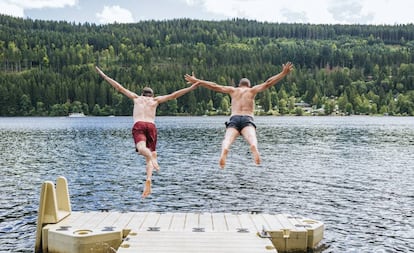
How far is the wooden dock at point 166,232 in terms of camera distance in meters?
17.1

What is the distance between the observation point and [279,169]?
5506 cm

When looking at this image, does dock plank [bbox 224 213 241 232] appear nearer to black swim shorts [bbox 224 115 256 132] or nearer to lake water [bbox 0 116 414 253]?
lake water [bbox 0 116 414 253]

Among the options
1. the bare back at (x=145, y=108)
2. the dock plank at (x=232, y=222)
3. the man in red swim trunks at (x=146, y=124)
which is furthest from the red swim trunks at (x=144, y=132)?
the dock plank at (x=232, y=222)

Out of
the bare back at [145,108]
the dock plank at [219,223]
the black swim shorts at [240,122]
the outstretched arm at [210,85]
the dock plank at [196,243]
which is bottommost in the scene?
the dock plank at [219,223]

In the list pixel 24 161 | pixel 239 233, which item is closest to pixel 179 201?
pixel 239 233

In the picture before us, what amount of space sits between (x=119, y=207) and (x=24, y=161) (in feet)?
106

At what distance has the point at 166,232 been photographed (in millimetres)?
18672

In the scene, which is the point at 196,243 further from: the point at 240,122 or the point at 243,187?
the point at 243,187

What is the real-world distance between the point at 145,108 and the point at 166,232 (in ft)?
14.9

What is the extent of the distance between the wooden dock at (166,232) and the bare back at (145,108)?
13.5 ft

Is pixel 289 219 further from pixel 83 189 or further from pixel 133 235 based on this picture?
pixel 83 189

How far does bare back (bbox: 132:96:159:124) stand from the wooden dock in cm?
412

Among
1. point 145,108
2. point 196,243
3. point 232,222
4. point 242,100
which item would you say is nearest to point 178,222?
point 232,222

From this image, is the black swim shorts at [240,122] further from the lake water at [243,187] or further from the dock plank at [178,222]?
the lake water at [243,187]
